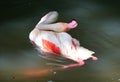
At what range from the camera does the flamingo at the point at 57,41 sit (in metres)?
1.37

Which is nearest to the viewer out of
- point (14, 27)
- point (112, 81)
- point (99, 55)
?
point (112, 81)

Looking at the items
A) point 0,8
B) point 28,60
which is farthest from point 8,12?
point 28,60

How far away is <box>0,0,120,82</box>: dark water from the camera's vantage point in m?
1.29

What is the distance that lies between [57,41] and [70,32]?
0.09 m

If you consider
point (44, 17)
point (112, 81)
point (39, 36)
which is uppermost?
point (44, 17)

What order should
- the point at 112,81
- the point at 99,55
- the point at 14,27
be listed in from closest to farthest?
the point at 112,81
the point at 99,55
the point at 14,27

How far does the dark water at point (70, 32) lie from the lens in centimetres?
129

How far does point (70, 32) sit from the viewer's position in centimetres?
146

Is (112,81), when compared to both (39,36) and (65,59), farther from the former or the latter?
(39,36)

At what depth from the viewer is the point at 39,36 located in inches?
56.1

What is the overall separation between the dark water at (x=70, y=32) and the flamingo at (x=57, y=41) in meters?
0.03

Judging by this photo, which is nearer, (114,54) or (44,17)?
(114,54)

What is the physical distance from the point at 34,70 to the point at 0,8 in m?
0.40

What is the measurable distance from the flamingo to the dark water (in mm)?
27
